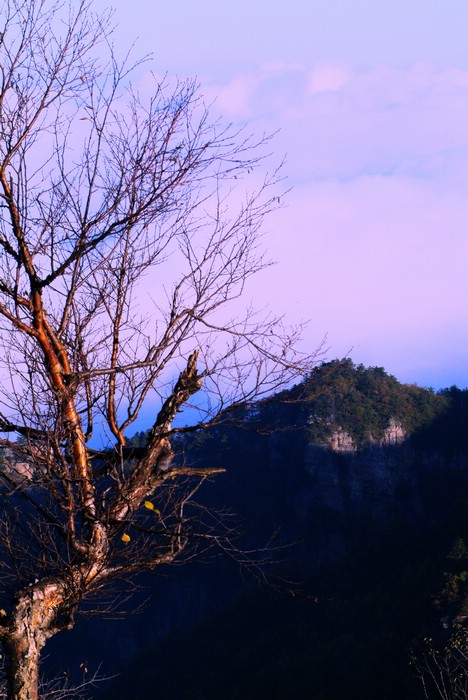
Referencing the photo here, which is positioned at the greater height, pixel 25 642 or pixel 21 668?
pixel 25 642

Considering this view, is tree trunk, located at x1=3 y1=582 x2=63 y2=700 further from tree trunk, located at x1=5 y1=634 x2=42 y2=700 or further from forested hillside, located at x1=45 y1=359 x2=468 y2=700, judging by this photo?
forested hillside, located at x1=45 y1=359 x2=468 y2=700

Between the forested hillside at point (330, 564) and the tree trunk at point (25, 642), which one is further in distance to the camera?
the forested hillside at point (330, 564)

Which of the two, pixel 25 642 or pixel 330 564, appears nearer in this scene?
pixel 25 642

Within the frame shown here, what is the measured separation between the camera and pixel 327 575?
4122 cm

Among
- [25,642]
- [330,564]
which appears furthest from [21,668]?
[330,564]

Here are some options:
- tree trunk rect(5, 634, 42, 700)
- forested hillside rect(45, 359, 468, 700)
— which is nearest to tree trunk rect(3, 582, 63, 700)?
tree trunk rect(5, 634, 42, 700)

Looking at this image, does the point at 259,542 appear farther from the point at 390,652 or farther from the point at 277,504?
the point at 390,652

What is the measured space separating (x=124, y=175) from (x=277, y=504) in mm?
46293

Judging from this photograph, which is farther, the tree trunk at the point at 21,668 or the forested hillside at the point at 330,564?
the forested hillside at the point at 330,564

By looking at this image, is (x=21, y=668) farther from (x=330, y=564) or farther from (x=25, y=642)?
(x=330, y=564)

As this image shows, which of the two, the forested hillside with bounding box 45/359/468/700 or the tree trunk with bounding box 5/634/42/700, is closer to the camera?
the tree trunk with bounding box 5/634/42/700

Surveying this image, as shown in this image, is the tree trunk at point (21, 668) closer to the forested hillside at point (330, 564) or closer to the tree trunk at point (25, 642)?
the tree trunk at point (25, 642)

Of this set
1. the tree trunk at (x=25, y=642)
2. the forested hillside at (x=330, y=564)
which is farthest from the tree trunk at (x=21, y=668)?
the forested hillside at (x=330, y=564)

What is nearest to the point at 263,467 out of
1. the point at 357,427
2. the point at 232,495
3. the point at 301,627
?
the point at 232,495
